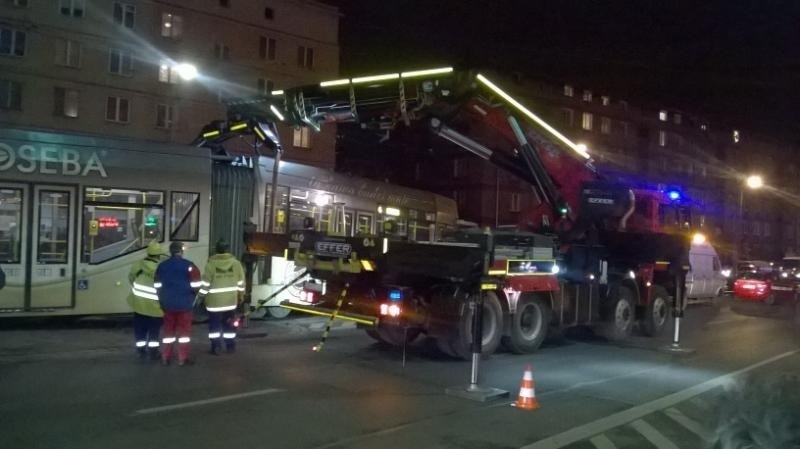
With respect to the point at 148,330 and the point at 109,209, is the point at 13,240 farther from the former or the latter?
the point at 148,330

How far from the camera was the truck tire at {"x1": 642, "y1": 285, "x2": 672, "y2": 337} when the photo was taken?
15.9 metres

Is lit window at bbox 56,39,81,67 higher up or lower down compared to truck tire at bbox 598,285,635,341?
higher up

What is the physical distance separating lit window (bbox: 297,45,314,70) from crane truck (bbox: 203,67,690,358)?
97.7ft

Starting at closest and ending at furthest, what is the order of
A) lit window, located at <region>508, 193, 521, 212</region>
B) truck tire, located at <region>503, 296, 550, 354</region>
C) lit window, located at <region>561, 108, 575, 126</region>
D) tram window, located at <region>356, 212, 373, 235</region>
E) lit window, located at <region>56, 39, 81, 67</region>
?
1. truck tire, located at <region>503, 296, 550, 354</region>
2. tram window, located at <region>356, 212, 373, 235</region>
3. lit window, located at <region>56, 39, 81, 67</region>
4. lit window, located at <region>508, 193, 521, 212</region>
5. lit window, located at <region>561, 108, 575, 126</region>

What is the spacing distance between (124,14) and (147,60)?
2.39 m

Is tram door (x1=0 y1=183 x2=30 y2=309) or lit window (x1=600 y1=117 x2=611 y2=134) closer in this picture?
tram door (x1=0 y1=183 x2=30 y2=309)

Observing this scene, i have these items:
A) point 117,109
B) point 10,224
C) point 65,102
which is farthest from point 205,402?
point 117,109

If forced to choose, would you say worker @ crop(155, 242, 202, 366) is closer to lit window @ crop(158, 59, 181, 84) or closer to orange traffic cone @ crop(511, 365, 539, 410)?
orange traffic cone @ crop(511, 365, 539, 410)

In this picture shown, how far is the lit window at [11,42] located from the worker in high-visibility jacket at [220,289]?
95.8 feet

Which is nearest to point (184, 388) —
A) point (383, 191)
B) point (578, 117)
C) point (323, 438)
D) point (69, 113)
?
point (323, 438)

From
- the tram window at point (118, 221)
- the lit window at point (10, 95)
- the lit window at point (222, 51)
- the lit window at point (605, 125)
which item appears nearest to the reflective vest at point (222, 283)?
the tram window at point (118, 221)

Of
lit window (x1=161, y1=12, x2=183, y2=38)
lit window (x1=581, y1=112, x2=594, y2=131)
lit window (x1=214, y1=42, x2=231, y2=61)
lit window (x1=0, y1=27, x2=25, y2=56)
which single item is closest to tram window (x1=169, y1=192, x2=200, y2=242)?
lit window (x1=0, y1=27, x2=25, y2=56)

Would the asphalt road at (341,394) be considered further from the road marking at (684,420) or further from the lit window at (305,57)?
the lit window at (305,57)

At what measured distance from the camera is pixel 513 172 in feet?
46.8
